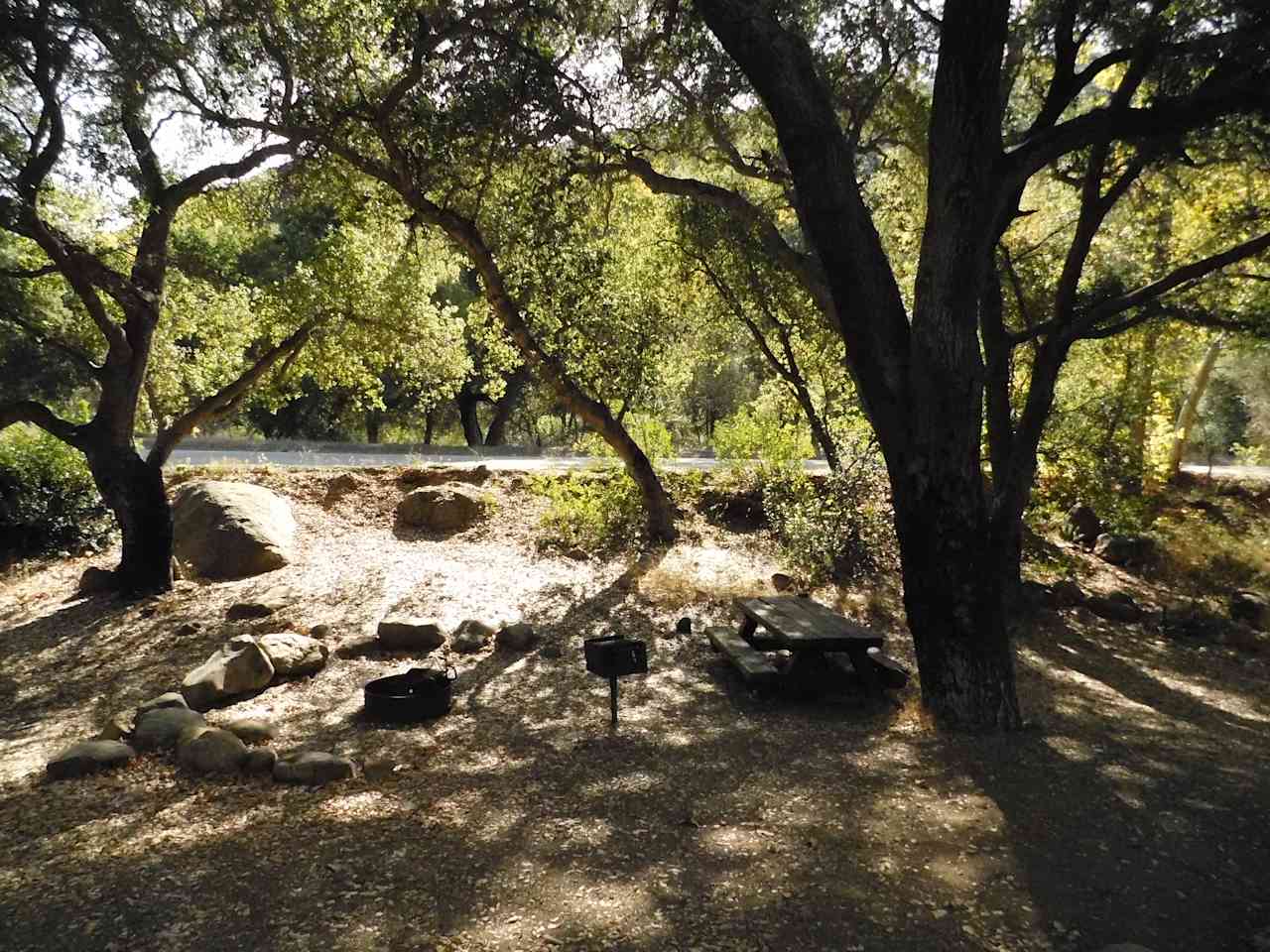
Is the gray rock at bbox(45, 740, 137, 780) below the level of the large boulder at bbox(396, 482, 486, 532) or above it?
below

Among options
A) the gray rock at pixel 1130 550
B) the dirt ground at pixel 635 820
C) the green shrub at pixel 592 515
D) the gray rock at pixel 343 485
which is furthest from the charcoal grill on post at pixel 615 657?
the gray rock at pixel 1130 550

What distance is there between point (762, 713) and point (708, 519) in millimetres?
6738

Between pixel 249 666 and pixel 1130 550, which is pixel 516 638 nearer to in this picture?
pixel 249 666

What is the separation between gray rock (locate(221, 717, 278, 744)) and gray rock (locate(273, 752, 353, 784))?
725 millimetres

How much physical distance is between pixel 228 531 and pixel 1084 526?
1416 cm

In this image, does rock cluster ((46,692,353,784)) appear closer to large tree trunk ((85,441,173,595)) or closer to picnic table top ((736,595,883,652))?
picnic table top ((736,595,883,652))

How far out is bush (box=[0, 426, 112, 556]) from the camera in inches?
412

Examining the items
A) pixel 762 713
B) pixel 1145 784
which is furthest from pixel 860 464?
pixel 1145 784

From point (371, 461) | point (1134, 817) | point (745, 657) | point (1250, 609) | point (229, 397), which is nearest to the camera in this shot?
point (1134, 817)

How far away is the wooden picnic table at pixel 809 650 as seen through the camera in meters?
6.05

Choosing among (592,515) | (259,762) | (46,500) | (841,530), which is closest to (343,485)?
(46,500)

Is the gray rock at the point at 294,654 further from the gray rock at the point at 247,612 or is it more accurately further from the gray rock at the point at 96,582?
the gray rock at the point at 96,582

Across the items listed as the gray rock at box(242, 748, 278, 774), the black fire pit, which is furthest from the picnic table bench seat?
the gray rock at box(242, 748, 278, 774)

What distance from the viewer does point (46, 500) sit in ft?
35.5
